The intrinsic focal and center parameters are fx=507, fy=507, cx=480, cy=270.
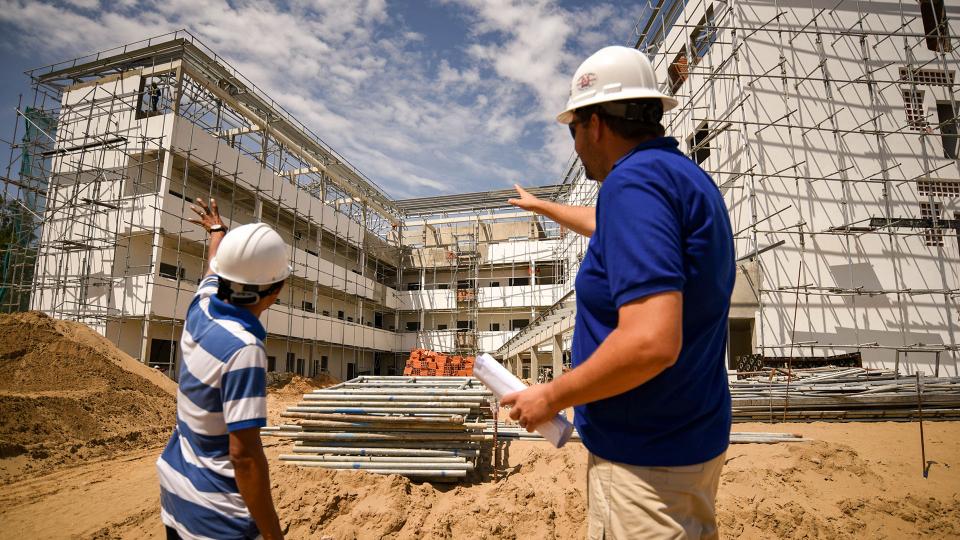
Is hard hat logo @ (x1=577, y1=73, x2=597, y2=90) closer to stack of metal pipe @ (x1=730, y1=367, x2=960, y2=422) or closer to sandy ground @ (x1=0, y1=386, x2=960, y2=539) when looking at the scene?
sandy ground @ (x1=0, y1=386, x2=960, y2=539)

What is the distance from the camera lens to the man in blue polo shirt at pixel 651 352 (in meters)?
1.15

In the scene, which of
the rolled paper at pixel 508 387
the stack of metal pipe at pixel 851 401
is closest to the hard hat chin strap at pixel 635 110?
the rolled paper at pixel 508 387

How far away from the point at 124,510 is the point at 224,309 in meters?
4.70

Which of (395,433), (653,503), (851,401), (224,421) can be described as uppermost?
(224,421)

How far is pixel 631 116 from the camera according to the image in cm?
147

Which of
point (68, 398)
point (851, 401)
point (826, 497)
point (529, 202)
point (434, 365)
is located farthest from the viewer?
point (434, 365)

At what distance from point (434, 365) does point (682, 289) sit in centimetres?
2701

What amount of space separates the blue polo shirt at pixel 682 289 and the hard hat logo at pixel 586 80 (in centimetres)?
27

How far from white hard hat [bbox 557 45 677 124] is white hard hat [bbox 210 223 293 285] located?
1204 mm

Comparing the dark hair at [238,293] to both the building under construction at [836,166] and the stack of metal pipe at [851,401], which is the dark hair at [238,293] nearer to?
the stack of metal pipe at [851,401]

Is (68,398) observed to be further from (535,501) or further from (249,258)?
(249,258)

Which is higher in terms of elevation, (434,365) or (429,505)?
(434,365)

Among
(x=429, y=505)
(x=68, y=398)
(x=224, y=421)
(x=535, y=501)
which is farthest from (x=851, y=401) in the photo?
(x=68, y=398)

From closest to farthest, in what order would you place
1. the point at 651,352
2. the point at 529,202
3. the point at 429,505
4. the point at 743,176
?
the point at 651,352
the point at 529,202
the point at 429,505
the point at 743,176
